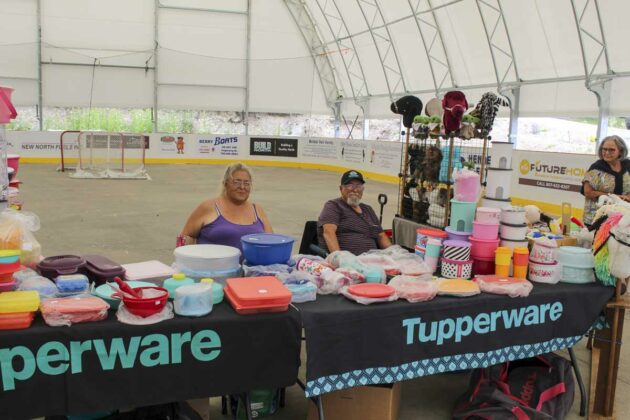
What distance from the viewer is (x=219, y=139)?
20141mm

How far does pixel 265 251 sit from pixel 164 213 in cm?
732

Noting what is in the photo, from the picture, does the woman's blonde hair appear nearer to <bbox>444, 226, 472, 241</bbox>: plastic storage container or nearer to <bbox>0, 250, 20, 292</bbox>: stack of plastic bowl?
<bbox>444, 226, 472, 241</bbox>: plastic storage container

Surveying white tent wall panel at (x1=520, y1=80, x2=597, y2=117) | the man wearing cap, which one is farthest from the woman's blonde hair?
white tent wall panel at (x1=520, y1=80, x2=597, y2=117)

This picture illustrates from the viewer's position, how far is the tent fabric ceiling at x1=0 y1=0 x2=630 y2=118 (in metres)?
13.9

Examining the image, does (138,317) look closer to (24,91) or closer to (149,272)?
(149,272)

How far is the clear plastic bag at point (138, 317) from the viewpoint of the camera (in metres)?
2.16

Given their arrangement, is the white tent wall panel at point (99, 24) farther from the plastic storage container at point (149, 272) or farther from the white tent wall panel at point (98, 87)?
the plastic storage container at point (149, 272)

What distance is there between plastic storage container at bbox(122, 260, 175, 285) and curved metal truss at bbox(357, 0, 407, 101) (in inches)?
619

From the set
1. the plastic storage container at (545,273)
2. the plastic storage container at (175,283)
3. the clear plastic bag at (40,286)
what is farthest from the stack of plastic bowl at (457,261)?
the clear plastic bag at (40,286)

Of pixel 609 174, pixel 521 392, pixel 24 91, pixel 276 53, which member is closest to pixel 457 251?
pixel 521 392

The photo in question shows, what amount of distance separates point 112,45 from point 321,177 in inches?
339

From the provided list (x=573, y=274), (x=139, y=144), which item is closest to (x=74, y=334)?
(x=573, y=274)

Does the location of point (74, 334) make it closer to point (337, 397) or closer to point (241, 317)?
point (241, 317)

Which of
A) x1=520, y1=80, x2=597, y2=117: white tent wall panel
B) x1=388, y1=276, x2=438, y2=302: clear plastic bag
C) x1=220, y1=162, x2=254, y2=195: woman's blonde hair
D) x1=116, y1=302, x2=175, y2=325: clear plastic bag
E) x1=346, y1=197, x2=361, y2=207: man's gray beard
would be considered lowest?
x1=116, y1=302, x2=175, y2=325: clear plastic bag
